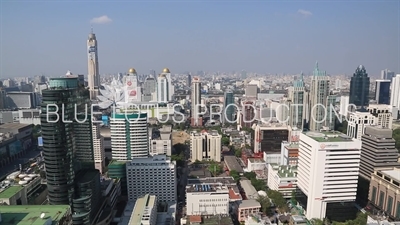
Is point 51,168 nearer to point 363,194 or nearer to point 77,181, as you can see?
point 77,181

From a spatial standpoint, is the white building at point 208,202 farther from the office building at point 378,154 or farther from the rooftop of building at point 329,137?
the office building at point 378,154

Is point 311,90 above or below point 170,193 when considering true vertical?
above

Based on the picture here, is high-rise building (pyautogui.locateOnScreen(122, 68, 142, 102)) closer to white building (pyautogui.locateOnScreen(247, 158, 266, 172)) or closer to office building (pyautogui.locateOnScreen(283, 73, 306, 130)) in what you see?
office building (pyautogui.locateOnScreen(283, 73, 306, 130))

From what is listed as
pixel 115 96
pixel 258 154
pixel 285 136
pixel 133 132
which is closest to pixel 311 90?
pixel 285 136

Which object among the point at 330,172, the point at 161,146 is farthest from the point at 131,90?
the point at 330,172

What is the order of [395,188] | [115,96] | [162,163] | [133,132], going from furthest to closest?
[115,96] < [133,132] < [162,163] < [395,188]

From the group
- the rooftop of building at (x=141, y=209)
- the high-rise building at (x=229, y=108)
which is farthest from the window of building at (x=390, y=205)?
the high-rise building at (x=229, y=108)

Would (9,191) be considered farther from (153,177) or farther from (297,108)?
(297,108)
